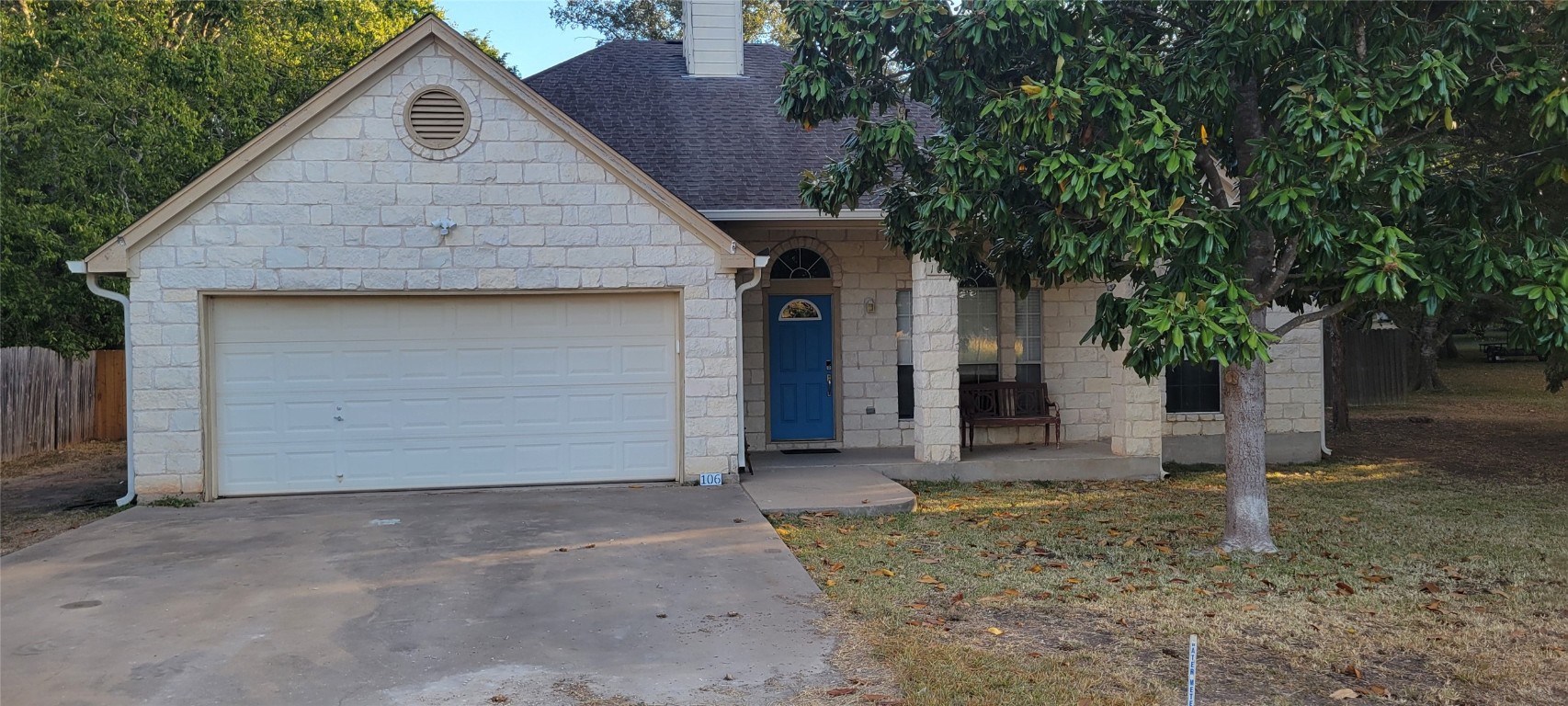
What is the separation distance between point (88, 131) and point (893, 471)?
13418 millimetres

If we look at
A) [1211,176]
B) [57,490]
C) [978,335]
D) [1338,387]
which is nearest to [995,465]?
[978,335]

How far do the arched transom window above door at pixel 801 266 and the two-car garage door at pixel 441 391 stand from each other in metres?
2.57

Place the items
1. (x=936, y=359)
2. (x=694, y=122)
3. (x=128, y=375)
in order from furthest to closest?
(x=694, y=122) → (x=936, y=359) → (x=128, y=375)

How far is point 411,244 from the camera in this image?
1138 centimetres

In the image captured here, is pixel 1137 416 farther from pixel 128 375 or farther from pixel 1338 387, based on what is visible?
pixel 128 375

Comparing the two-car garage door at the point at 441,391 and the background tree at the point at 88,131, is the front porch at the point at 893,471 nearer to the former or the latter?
the two-car garage door at the point at 441,391

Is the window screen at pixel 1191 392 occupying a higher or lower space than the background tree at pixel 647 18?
lower

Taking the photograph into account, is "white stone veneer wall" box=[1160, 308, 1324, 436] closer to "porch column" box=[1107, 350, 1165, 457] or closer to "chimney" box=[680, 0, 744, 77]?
"porch column" box=[1107, 350, 1165, 457]

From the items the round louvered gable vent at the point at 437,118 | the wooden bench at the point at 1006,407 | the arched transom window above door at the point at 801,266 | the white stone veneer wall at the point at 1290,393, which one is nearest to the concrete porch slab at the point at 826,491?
the wooden bench at the point at 1006,407

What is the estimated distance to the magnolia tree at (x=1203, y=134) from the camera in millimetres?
7012

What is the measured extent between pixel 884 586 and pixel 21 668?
5.14 meters

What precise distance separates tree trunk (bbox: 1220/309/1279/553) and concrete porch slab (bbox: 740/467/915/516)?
317cm

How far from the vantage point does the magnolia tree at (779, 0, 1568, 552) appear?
7.01 m

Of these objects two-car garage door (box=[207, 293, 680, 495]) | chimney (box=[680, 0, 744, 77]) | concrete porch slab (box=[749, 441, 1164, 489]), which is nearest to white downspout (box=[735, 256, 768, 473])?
concrete porch slab (box=[749, 441, 1164, 489])
